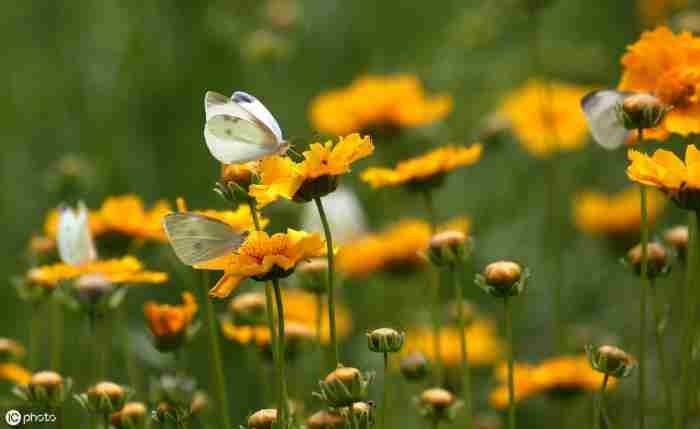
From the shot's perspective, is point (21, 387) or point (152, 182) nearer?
point (21, 387)

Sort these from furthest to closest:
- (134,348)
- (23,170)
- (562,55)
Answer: (23,170) < (562,55) < (134,348)

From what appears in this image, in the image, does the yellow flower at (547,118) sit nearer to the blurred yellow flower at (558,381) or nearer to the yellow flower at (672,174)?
the blurred yellow flower at (558,381)

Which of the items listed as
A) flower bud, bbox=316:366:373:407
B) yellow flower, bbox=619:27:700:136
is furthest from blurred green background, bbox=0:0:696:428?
flower bud, bbox=316:366:373:407

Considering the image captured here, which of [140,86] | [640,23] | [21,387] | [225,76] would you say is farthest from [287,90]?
[21,387]

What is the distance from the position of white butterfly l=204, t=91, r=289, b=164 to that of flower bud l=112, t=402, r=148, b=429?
0.30m

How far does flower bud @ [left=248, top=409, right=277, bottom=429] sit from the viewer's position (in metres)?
1.11

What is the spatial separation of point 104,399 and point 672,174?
61 centimetres

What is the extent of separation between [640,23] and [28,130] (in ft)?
5.53

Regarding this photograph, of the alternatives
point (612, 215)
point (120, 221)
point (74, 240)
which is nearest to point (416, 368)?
point (74, 240)

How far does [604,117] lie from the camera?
1400 millimetres

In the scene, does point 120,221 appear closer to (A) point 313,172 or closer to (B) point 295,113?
(A) point 313,172

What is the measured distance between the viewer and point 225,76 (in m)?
3.27

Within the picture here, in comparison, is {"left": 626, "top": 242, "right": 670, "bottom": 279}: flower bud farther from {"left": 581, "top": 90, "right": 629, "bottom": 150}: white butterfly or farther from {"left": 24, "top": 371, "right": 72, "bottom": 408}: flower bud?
{"left": 24, "top": 371, "right": 72, "bottom": 408}: flower bud

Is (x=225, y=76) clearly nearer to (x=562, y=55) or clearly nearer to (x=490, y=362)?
(x=562, y=55)
